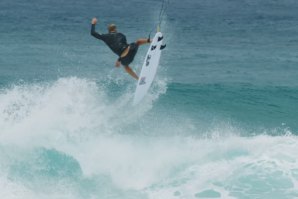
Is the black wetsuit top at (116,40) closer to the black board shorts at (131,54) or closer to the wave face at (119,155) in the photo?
the black board shorts at (131,54)

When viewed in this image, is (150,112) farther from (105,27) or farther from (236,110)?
(105,27)

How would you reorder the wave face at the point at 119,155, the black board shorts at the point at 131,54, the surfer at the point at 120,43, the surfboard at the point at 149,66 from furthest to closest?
1. the wave face at the point at 119,155
2. the surfboard at the point at 149,66
3. the black board shorts at the point at 131,54
4. the surfer at the point at 120,43

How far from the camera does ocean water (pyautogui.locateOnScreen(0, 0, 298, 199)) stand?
19359 mm

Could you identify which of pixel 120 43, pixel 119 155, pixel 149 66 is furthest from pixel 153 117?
pixel 120 43

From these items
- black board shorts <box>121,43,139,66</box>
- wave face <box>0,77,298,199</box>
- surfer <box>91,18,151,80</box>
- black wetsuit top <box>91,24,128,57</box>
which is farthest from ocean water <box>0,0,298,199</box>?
black wetsuit top <box>91,24,128,57</box>

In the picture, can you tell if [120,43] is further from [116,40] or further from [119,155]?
[119,155]

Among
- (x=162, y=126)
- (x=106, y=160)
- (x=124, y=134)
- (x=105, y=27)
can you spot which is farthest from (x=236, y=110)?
(x=105, y=27)

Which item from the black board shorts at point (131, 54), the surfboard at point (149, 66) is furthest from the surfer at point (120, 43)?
the surfboard at point (149, 66)

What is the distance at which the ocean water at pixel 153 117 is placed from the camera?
1936 centimetres

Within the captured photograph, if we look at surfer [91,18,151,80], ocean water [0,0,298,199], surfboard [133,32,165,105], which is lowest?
ocean water [0,0,298,199]

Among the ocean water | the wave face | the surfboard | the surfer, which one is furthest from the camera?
the ocean water

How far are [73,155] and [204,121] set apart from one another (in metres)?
6.40

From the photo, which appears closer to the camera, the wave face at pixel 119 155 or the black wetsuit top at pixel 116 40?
the black wetsuit top at pixel 116 40

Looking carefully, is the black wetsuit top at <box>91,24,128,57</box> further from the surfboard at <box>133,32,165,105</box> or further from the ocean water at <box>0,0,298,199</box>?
the ocean water at <box>0,0,298,199</box>
